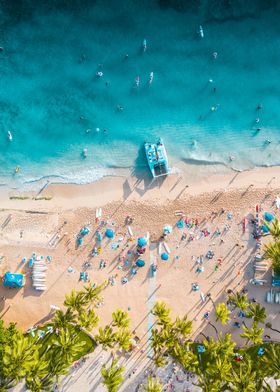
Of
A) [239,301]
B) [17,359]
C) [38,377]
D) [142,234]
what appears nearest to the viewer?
[17,359]

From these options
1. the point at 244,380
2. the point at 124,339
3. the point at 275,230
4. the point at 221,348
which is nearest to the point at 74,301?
the point at 124,339

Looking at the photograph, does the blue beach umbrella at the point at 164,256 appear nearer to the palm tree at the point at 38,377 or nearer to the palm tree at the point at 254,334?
the palm tree at the point at 254,334

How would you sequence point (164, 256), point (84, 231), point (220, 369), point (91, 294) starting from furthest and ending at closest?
point (84, 231)
point (164, 256)
point (91, 294)
point (220, 369)

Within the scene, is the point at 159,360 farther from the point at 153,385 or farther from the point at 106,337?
the point at 106,337

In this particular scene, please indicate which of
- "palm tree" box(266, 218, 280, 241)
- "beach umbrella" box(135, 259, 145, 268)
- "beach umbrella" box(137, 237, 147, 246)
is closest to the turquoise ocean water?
"palm tree" box(266, 218, 280, 241)

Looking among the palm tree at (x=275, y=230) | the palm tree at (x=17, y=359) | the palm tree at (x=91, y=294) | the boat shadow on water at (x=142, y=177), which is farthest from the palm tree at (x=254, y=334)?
the palm tree at (x=17, y=359)

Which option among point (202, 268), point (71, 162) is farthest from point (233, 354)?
point (71, 162)
